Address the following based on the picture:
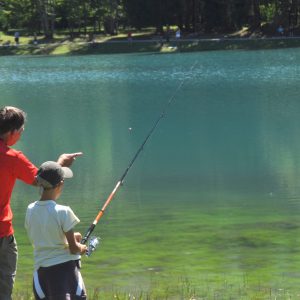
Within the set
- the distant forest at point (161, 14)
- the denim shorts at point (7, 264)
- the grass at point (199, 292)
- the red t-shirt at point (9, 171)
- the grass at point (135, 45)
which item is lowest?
the grass at point (135, 45)

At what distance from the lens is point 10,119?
427 centimetres

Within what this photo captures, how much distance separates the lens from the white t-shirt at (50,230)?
4.12 m

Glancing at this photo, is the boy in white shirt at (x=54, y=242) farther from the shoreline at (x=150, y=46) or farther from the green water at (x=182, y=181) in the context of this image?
the shoreline at (x=150, y=46)

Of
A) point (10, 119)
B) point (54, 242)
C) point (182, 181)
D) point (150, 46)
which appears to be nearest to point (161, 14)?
point (150, 46)

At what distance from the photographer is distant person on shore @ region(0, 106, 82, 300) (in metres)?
4.24

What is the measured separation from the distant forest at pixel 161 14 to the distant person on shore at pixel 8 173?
58.9 metres

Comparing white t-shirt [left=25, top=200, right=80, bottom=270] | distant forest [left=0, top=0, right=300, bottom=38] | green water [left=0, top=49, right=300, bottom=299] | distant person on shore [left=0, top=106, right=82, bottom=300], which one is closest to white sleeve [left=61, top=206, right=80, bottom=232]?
white t-shirt [left=25, top=200, right=80, bottom=270]

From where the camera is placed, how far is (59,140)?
57.6ft

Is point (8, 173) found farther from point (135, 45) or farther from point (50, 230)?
point (135, 45)

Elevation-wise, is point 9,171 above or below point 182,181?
above

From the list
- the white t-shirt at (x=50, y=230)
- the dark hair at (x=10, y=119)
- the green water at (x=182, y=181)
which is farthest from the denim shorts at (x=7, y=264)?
the green water at (x=182, y=181)

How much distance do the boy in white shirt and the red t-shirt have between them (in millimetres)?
116

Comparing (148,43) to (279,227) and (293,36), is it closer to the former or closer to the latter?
(293,36)

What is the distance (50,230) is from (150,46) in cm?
5461
